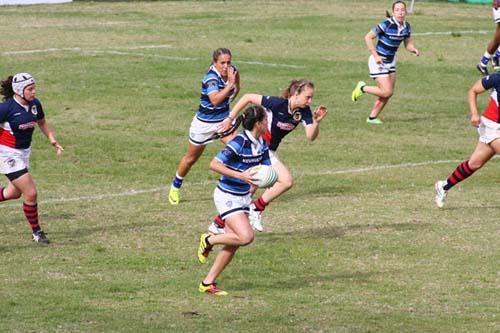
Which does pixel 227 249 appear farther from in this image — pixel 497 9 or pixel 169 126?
pixel 497 9

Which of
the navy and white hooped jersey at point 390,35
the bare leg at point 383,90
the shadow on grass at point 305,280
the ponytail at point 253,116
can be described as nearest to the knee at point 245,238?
the shadow on grass at point 305,280

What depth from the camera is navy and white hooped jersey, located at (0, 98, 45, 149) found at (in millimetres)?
16984

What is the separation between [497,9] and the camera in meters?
31.3

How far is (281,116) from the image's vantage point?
17547 millimetres

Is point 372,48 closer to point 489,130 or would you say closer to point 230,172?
point 489,130

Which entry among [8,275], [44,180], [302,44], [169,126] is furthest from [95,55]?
[8,275]

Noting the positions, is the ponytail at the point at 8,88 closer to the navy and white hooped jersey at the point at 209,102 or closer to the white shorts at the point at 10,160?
the white shorts at the point at 10,160

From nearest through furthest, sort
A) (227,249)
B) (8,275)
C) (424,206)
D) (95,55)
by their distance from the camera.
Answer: (227,249)
(8,275)
(424,206)
(95,55)

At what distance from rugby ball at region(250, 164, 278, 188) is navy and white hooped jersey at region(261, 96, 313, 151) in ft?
10.3

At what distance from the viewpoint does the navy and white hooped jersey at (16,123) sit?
669 inches

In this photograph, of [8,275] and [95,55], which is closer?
[8,275]

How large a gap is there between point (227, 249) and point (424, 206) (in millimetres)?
6093

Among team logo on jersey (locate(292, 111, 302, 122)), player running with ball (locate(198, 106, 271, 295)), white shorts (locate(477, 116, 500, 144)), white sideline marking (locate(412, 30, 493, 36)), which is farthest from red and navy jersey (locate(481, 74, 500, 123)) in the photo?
white sideline marking (locate(412, 30, 493, 36))

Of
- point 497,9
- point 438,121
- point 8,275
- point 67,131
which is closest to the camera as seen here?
point 8,275
